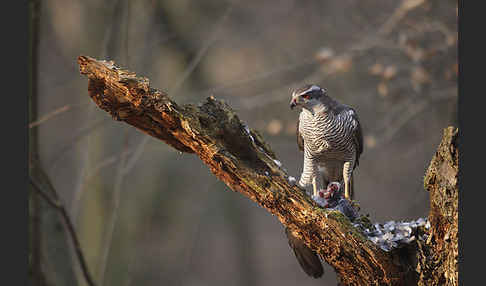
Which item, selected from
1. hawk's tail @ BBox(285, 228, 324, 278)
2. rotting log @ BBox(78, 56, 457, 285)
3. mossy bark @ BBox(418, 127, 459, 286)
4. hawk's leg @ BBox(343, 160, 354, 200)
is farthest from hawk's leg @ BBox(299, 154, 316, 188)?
mossy bark @ BBox(418, 127, 459, 286)

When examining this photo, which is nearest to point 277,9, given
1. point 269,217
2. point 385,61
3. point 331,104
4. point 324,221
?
point 385,61

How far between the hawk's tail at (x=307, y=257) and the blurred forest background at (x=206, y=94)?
2.40 feet

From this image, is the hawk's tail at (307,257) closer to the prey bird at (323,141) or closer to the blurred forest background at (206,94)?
the prey bird at (323,141)

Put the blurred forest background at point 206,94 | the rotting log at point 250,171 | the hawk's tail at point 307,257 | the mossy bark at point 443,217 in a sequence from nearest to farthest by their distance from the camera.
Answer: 1. the mossy bark at point 443,217
2. the rotting log at point 250,171
3. the hawk's tail at point 307,257
4. the blurred forest background at point 206,94

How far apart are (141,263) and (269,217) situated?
1297 millimetres

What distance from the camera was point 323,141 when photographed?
5.66ft

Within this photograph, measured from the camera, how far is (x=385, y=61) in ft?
9.61

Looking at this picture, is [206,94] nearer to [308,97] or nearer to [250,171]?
[308,97]

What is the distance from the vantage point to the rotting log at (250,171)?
1.29 meters

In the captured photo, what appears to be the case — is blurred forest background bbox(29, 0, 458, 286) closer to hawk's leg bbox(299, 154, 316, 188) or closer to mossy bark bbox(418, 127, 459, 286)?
hawk's leg bbox(299, 154, 316, 188)

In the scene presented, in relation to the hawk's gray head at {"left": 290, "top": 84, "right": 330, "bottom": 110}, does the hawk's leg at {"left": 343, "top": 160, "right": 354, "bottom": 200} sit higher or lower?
lower

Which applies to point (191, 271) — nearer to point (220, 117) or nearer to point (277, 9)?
point (277, 9)

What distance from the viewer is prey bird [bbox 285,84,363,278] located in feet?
5.32

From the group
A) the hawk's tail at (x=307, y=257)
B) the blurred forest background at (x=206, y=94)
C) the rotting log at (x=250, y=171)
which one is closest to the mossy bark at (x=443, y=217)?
the rotting log at (x=250, y=171)
